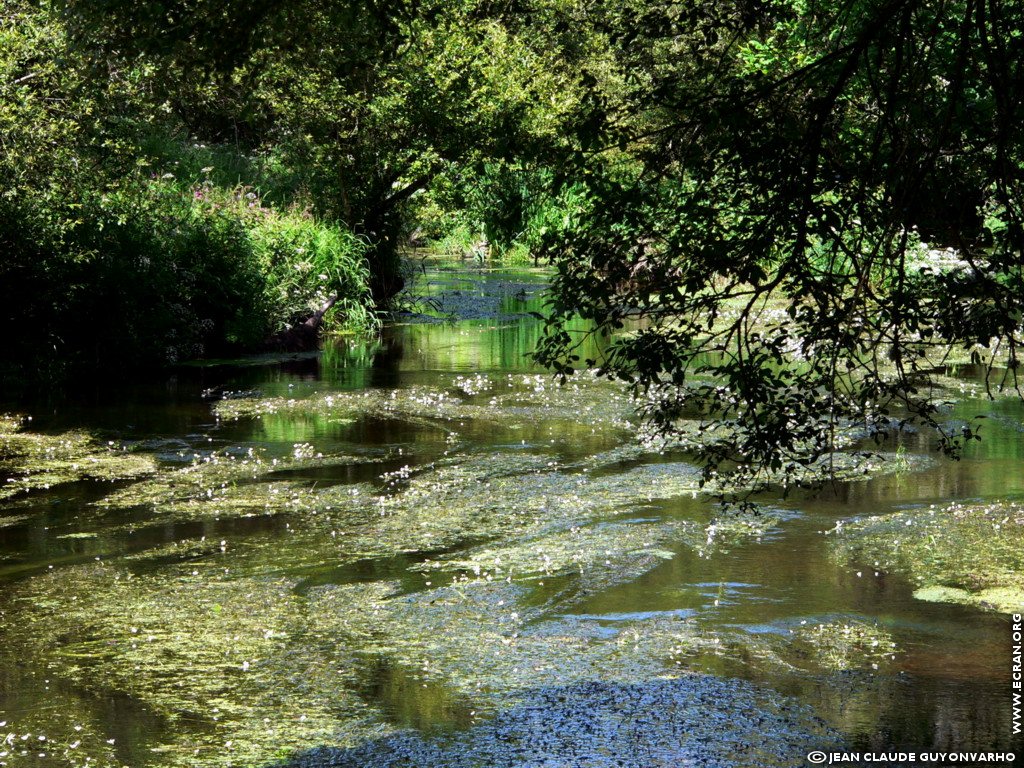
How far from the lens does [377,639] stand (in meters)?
6.49

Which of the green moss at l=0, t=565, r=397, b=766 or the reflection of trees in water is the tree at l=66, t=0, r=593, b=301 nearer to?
the green moss at l=0, t=565, r=397, b=766

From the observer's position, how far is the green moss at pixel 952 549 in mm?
7031

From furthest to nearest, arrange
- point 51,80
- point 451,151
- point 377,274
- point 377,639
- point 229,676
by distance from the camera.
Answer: point 377,274 < point 451,151 < point 51,80 < point 377,639 < point 229,676

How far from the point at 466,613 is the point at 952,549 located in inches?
130

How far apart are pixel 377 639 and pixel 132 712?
4.66 feet


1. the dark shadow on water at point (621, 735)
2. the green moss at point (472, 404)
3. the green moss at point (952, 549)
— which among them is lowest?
the dark shadow on water at point (621, 735)

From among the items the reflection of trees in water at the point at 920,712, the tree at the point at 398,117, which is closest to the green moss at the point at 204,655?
the reflection of trees in water at the point at 920,712

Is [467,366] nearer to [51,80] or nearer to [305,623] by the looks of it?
[51,80]

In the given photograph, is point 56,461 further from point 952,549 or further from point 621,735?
point 952,549

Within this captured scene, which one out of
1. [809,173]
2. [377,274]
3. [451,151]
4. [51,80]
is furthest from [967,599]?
[377,274]

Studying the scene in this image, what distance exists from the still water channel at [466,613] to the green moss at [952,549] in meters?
0.18

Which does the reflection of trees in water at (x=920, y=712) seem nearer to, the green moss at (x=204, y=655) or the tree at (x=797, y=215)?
the tree at (x=797, y=215)

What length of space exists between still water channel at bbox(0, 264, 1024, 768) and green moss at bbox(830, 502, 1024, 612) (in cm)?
18

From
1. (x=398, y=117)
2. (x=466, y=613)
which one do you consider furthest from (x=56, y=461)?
(x=398, y=117)
